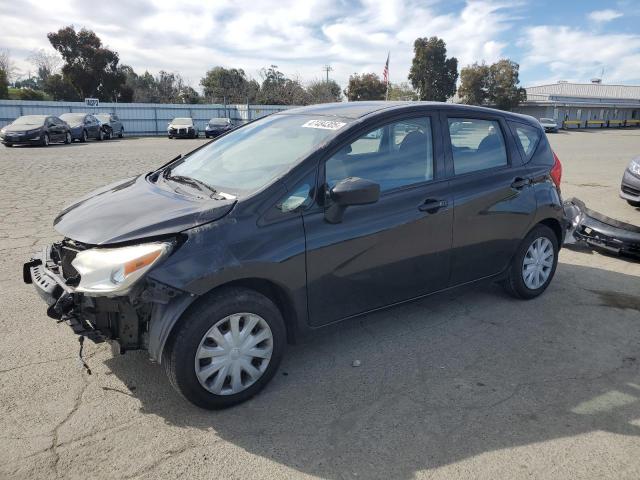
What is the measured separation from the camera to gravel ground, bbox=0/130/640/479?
2527 millimetres

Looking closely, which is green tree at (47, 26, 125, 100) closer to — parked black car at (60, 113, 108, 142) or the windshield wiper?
parked black car at (60, 113, 108, 142)

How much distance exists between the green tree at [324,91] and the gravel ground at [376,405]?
53.2m

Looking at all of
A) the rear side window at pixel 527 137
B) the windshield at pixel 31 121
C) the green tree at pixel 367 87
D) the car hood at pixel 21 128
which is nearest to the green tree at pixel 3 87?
A: the windshield at pixel 31 121

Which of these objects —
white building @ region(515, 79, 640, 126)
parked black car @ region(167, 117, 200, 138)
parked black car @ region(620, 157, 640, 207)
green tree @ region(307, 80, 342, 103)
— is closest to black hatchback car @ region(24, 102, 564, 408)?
parked black car @ region(620, 157, 640, 207)

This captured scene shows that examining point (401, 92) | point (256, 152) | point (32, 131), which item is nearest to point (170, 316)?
point (256, 152)

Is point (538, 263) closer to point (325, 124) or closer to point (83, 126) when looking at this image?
point (325, 124)

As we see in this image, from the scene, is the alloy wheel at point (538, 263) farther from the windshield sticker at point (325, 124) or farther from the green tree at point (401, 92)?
the green tree at point (401, 92)

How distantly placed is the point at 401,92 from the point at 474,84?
12.8 meters

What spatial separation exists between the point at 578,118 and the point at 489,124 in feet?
223

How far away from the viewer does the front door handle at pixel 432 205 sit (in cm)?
361

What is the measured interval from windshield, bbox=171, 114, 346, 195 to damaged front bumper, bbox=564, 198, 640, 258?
13.9 ft

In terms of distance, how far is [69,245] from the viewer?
3.03 m

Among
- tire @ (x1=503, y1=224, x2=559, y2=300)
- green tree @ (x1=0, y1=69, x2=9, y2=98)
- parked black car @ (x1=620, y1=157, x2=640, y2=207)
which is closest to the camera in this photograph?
tire @ (x1=503, y1=224, x2=559, y2=300)

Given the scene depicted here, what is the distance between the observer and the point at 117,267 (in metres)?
2.65
